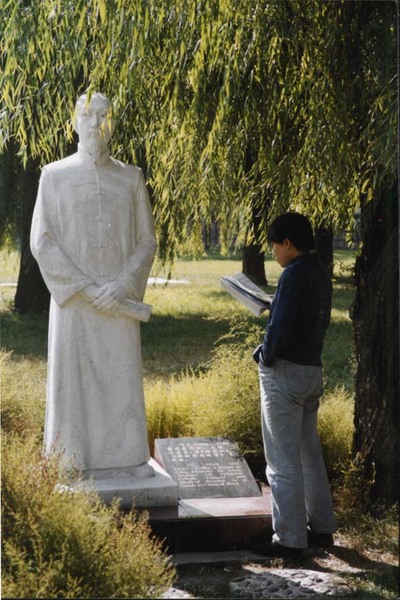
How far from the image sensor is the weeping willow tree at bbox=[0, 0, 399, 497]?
541cm

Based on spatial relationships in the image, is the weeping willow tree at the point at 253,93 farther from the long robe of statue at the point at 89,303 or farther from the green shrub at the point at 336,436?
the long robe of statue at the point at 89,303

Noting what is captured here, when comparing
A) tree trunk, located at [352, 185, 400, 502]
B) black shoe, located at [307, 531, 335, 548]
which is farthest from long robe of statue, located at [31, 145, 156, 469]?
tree trunk, located at [352, 185, 400, 502]

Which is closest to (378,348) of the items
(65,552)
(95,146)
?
(95,146)

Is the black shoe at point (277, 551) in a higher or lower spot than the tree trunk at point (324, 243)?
lower

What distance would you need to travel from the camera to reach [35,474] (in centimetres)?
462

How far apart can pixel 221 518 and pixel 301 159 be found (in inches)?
84.8

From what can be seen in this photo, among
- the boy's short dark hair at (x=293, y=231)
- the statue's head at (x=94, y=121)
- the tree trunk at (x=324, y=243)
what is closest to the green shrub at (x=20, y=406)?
the statue's head at (x=94, y=121)

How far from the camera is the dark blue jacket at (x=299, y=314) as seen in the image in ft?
17.4

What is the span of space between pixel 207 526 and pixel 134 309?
1.26m

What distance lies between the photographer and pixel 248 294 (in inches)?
228

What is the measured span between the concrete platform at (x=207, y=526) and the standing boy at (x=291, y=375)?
0.75 ft

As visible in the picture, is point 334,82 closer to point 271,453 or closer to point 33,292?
point 271,453

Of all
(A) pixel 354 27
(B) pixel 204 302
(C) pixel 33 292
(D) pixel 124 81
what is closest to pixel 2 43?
(D) pixel 124 81

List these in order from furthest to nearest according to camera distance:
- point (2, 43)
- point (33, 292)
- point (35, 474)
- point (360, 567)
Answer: point (33, 292), point (2, 43), point (360, 567), point (35, 474)
